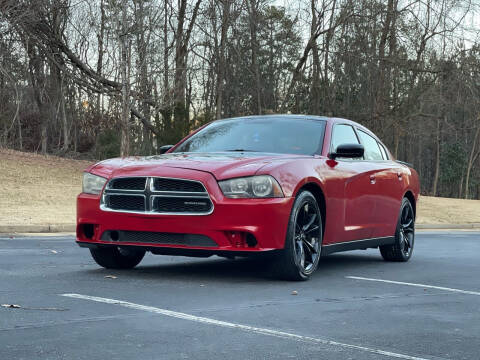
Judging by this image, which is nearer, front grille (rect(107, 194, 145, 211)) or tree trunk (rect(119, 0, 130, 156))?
front grille (rect(107, 194, 145, 211))

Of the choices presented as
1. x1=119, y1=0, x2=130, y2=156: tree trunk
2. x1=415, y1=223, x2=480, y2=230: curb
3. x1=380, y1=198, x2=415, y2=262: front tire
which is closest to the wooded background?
x1=119, y1=0, x2=130, y2=156: tree trunk

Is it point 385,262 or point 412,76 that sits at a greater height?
point 412,76

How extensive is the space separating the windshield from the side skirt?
101cm

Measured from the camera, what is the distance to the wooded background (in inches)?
1177

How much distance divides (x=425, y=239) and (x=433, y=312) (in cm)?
1045

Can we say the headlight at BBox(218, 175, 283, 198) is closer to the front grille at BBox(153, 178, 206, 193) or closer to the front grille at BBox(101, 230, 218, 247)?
the front grille at BBox(153, 178, 206, 193)

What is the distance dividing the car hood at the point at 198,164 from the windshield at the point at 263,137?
1.47 feet

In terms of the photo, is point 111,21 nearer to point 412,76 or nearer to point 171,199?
point 412,76

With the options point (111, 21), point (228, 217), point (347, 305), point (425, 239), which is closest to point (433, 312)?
point (347, 305)

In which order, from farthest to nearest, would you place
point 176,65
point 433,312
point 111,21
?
point 176,65 < point 111,21 < point 433,312

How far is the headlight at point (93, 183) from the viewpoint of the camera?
8.00 meters

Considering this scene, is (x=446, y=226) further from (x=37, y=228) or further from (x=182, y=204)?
(x=182, y=204)

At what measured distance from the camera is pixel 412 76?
113 ft

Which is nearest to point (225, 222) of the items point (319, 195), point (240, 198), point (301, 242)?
point (240, 198)
